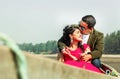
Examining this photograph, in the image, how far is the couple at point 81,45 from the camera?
809 centimetres

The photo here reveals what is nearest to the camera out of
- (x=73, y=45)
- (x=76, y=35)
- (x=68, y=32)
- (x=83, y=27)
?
(x=76, y=35)

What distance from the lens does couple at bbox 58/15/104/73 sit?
8094mm

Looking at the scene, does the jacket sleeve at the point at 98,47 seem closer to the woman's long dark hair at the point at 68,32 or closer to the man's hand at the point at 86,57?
the man's hand at the point at 86,57

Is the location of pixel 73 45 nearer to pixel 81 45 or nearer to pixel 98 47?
pixel 81 45

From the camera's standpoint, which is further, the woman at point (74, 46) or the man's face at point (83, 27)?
the man's face at point (83, 27)

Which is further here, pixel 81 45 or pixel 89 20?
pixel 89 20

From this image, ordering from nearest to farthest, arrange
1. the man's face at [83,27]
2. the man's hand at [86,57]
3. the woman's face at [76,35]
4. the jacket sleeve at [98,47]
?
the woman's face at [76,35]
the man's hand at [86,57]
the man's face at [83,27]
the jacket sleeve at [98,47]

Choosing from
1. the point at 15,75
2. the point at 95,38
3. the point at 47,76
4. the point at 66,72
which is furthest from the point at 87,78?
the point at 95,38

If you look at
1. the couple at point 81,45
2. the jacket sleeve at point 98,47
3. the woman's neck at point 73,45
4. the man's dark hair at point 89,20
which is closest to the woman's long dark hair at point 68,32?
the couple at point 81,45

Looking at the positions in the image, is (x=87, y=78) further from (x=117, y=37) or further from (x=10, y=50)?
(x=117, y=37)

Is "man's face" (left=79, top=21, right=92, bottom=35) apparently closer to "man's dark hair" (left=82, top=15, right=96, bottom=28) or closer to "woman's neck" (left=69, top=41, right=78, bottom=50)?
"man's dark hair" (left=82, top=15, right=96, bottom=28)

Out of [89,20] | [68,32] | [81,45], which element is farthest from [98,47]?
[68,32]

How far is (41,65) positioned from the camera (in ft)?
9.51

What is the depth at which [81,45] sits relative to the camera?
8.31 meters
